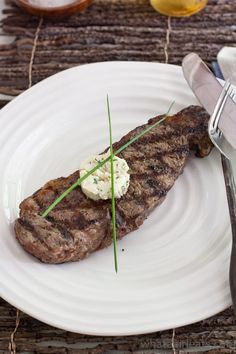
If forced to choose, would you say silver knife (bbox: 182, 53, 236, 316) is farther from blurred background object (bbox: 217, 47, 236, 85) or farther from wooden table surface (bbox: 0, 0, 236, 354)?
wooden table surface (bbox: 0, 0, 236, 354)

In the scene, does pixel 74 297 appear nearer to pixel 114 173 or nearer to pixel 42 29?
pixel 114 173

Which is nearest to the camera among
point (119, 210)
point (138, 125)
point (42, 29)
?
point (119, 210)

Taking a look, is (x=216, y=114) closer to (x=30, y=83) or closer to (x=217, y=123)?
(x=217, y=123)

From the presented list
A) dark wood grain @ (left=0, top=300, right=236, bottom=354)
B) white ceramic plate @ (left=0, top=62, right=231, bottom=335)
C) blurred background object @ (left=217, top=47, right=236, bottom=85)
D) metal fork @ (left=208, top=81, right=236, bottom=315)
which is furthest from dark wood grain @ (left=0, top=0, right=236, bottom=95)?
dark wood grain @ (left=0, top=300, right=236, bottom=354)

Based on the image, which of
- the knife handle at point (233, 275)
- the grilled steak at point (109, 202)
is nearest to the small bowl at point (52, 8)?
the grilled steak at point (109, 202)

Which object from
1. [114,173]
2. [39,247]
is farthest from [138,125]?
[39,247]
